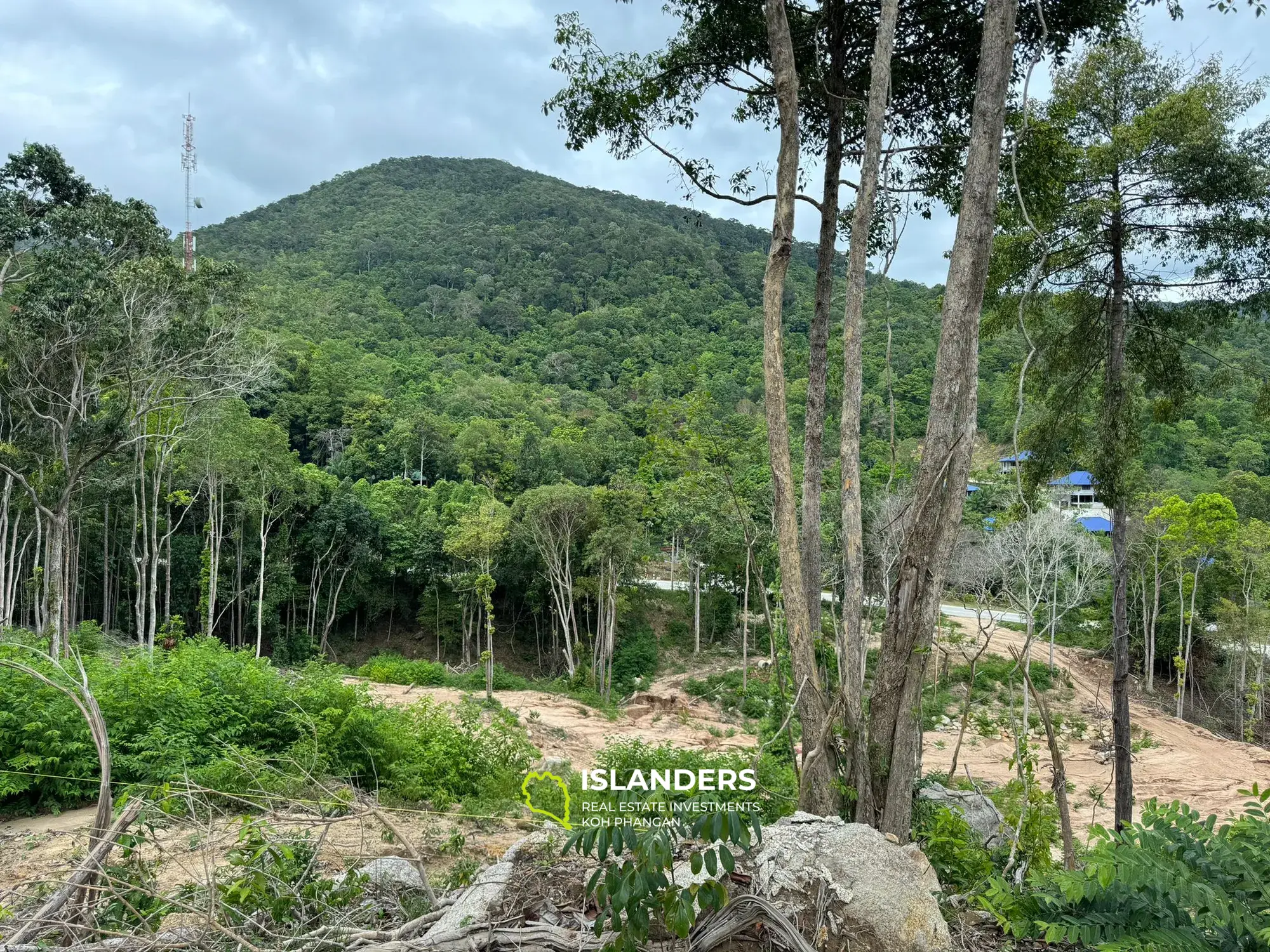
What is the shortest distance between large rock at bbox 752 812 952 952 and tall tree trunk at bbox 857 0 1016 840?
982 mm

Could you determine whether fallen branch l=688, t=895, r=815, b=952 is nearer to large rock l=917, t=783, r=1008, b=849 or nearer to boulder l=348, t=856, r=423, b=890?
boulder l=348, t=856, r=423, b=890

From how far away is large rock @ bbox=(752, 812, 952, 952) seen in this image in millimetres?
2398

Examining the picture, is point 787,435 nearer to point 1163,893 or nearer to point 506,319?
point 1163,893

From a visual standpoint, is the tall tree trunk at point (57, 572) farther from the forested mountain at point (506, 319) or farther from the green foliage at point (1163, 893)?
the green foliage at point (1163, 893)

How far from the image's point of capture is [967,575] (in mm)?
21250

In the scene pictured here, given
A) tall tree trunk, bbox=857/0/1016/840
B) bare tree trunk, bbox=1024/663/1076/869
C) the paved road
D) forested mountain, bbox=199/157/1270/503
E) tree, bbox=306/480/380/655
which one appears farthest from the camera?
forested mountain, bbox=199/157/1270/503

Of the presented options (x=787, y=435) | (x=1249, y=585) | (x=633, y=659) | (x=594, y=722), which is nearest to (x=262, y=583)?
(x=633, y=659)

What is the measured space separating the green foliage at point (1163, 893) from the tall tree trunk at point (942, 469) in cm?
113

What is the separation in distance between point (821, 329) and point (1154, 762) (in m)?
13.9

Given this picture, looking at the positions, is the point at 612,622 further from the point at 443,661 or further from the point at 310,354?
the point at 310,354

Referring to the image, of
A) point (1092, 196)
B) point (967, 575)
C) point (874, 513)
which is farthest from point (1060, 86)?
point (967, 575)

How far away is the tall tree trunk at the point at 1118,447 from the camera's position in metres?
7.02

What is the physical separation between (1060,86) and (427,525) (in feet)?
65.1

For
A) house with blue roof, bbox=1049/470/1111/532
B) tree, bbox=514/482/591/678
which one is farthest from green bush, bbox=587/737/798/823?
tree, bbox=514/482/591/678
